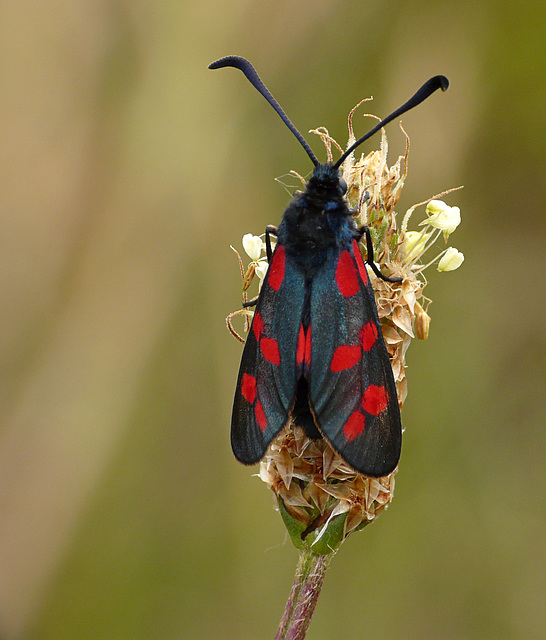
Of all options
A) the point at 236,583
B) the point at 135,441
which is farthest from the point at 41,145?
the point at 236,583

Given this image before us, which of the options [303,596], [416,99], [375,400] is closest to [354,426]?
[375,400]

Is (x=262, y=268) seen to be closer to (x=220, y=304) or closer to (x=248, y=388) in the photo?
(x=248, y=388)

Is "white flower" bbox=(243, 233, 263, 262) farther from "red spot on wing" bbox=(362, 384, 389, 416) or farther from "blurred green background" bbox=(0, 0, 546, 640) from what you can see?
"blurred green background" bbox=(0, 0, 546, 640)

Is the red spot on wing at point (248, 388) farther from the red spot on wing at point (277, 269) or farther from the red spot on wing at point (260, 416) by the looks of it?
the red spot on wing at point (277, 269)

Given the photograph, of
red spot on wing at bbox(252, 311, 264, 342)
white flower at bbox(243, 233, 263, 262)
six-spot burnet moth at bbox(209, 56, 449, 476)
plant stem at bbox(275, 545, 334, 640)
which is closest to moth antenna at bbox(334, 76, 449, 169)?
six-spot burnet moth at bbox(209, 56, 449, 476)

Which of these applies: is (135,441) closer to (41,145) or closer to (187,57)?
(41,145)

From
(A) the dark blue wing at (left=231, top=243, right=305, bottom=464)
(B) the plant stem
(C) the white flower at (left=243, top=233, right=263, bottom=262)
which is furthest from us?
(C) the white flower at (left=243, top=233, right=263, bottom=262)
